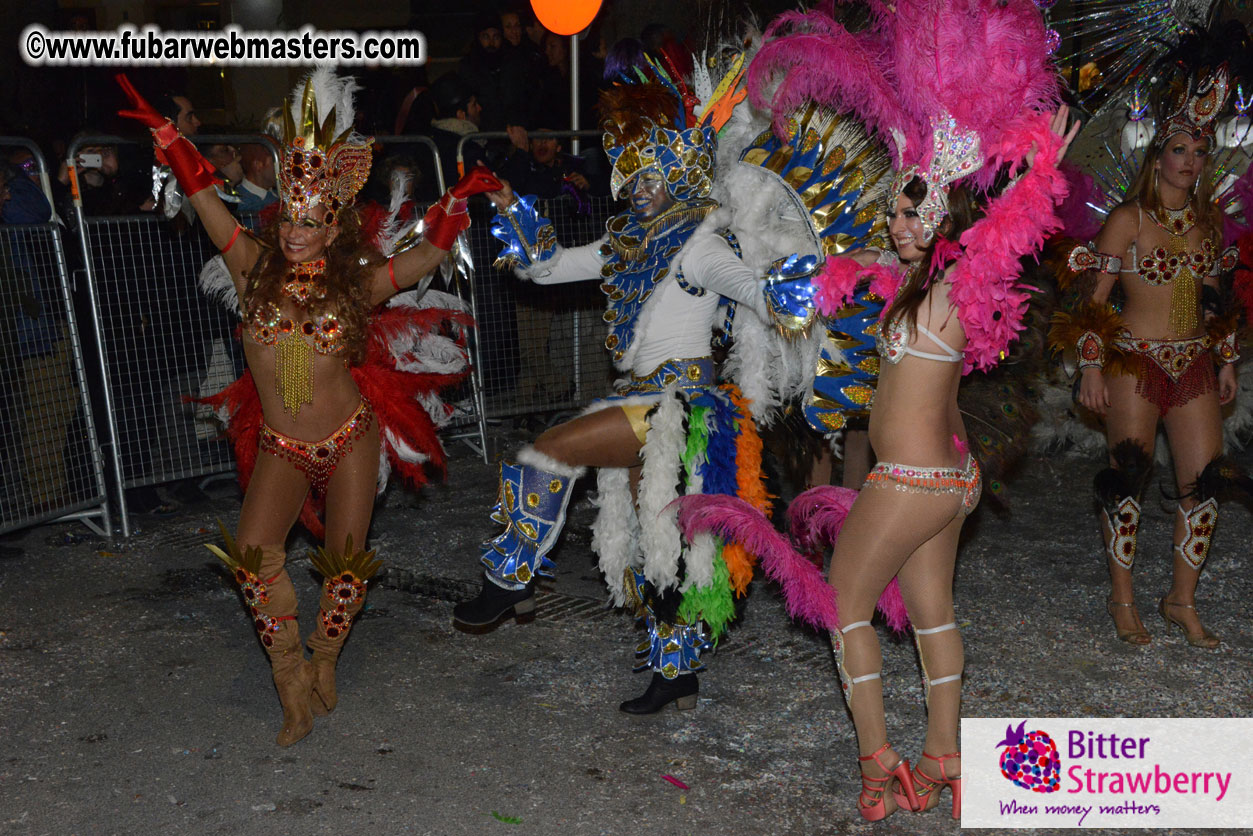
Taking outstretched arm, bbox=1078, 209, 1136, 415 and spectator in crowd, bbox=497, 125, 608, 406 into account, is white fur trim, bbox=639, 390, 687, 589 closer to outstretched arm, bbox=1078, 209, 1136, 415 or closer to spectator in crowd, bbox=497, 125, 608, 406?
outstretched arm, bbox=1078, 209, 1136, 415

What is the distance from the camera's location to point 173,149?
3725 millimetres

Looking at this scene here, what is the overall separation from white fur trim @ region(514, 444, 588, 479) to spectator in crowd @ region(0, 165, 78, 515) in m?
3.08

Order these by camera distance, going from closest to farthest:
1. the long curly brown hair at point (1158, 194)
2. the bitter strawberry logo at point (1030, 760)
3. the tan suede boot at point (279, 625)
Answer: the bitter strawberry logo at point (1030, 760) < the tan suede boot at point (279, 625) < the long curly brown hair at point (1158, 194)

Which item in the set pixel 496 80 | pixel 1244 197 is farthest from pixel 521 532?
pixel 496 80

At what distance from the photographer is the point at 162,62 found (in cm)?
860

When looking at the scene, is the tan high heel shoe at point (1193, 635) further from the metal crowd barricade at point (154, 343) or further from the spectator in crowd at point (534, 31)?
the spectator in crowd at point (534, 31)

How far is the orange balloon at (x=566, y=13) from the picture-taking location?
22.8 feet

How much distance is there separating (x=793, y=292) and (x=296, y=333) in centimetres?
165

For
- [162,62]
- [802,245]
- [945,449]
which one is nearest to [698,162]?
[802,245]

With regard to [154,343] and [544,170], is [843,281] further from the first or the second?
[544,170]

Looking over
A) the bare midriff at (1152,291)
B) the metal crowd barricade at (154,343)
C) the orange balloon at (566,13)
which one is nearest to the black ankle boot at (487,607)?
the metal crowd barricade at (154,343)

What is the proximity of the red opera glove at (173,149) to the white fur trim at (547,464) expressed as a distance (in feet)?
4.65

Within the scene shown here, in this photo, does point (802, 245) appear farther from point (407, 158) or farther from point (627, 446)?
point (407, 158)

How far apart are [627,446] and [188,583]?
8.45 ft
